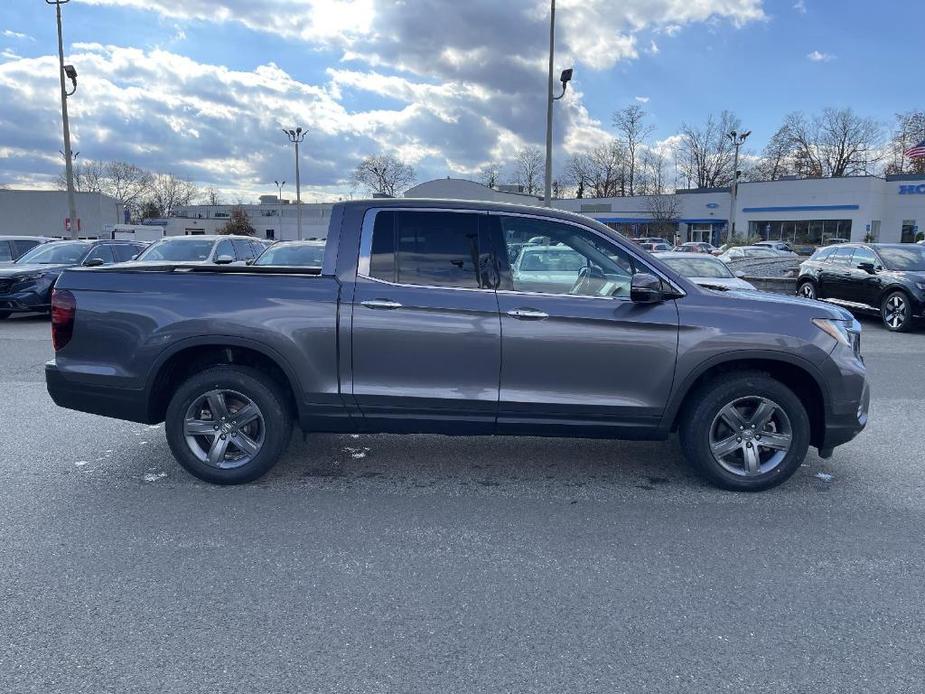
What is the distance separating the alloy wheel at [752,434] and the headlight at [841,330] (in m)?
0.58

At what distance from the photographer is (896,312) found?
1198 centimetres

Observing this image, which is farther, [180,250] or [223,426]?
[180,250]

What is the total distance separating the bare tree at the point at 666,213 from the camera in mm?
68875

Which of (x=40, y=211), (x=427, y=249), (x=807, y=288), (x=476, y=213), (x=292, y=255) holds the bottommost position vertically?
(x=807, y=288)

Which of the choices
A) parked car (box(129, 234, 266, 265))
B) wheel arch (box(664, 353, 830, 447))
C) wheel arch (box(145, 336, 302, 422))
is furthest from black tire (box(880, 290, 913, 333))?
parked car (box(129, 234, 266, 265))

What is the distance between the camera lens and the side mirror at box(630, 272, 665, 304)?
4.02m

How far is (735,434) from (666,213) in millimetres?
69347

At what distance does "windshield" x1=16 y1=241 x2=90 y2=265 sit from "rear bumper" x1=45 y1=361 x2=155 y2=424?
36.8ft

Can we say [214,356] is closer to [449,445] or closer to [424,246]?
[424,246]

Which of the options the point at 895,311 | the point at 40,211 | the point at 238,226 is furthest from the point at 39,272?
the point at 238,226

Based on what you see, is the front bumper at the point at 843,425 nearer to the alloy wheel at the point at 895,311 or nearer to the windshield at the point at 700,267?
the windshield at the point at 700,267

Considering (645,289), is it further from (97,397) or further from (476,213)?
(97,397)

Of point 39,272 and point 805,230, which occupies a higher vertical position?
point 805,230

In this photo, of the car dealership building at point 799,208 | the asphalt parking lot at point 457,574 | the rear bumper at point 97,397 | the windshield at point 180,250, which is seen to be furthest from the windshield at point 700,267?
the car dealership building at point 799,208
